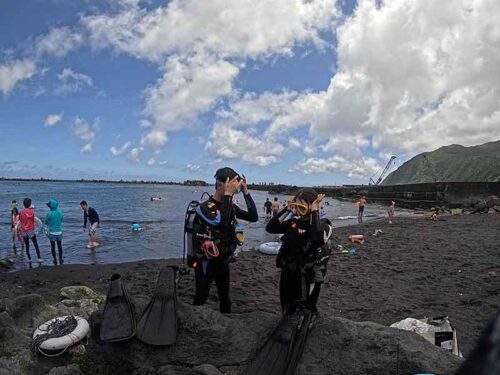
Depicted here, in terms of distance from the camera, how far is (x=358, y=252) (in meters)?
13.0

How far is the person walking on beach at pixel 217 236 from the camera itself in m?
4.43

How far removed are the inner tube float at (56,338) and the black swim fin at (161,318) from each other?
1.37m

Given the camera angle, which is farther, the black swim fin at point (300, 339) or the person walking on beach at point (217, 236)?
the person walking on beach at point (217, 236)

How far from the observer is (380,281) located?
29.6ft

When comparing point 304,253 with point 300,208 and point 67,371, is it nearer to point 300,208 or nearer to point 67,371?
point 300,208

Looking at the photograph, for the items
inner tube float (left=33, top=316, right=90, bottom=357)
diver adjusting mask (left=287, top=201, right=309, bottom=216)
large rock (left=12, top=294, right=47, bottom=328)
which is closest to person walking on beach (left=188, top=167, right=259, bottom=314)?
diver adjusting mask (left=287, top=201, right=309, bottom=216)

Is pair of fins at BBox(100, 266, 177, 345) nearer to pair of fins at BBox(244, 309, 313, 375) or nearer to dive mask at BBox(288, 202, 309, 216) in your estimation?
pair of fins at BBox(244, 309, 313, 375)

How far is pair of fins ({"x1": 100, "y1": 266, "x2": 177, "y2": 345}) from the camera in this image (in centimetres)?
361

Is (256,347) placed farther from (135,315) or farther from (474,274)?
(474,274)

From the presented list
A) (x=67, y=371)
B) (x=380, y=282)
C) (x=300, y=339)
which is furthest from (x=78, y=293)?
(x=380, y=282)

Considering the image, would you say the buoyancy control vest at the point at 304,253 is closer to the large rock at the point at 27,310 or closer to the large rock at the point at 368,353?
the large rock at the point at 368,353

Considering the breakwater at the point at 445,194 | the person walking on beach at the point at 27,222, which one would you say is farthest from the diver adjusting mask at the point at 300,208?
the breakwater at the point at 445,194

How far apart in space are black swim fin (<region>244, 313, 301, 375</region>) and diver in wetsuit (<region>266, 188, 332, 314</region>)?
696 millimetres

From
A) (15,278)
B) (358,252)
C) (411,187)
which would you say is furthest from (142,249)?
(411,187)
